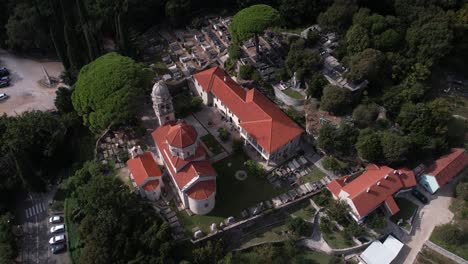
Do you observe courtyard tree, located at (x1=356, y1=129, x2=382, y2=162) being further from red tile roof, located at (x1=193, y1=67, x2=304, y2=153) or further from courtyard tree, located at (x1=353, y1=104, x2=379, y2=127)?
red tile roof, located at (x1=193, y1=67, x2=304, y2=153)

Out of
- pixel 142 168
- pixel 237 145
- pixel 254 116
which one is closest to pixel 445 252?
pixel 254 116

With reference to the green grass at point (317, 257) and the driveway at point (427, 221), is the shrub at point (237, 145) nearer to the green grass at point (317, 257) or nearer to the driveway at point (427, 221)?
the green grass at point (317, 257)

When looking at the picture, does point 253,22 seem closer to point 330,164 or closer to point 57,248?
point 330,164

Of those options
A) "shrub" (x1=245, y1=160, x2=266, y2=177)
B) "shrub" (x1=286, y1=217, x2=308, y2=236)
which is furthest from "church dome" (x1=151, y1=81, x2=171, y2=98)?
"shrub" (x1=286, y1=217, x2=308, y2=236)

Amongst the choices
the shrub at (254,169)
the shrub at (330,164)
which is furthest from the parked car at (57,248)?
the shrub at (330,164)

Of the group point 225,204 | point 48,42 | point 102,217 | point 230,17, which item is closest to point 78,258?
point 102,217

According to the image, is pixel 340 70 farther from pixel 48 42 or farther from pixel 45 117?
pixel 48 42
